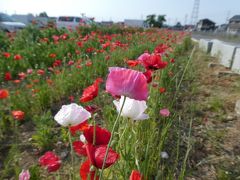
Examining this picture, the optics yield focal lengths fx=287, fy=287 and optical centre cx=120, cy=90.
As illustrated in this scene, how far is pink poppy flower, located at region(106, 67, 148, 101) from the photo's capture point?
0.78 meters

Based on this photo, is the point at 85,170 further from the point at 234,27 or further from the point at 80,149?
the point at 234,27

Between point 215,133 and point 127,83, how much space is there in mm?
1976

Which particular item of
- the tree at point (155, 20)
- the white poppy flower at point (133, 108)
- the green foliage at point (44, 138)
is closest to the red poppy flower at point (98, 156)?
the white poppy flower at point (133, 108)

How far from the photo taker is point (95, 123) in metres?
1.11

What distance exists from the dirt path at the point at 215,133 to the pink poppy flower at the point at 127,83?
2.05ft

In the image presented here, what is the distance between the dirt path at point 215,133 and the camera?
1.98 metres

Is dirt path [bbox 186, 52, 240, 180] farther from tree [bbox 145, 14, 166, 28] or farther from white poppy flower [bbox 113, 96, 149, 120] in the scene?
tree [bbox 145, 14, 166, 28]

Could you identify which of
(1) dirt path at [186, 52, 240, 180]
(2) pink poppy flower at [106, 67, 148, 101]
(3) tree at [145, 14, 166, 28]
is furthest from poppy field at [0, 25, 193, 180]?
(3) tree at [145, 14, 166, 28]

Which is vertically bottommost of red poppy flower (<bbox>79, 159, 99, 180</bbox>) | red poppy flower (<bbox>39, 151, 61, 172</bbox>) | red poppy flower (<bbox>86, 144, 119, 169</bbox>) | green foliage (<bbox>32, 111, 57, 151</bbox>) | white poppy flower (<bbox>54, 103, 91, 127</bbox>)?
green foliage (<bbox>32, 111, 57, 151</bbox>)

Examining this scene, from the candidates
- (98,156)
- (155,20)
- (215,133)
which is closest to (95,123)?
(98,156)

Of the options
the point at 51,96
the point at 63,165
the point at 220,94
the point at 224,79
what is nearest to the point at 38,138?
the point at 63,165

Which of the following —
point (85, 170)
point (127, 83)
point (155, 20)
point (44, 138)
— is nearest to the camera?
point (127, 83)

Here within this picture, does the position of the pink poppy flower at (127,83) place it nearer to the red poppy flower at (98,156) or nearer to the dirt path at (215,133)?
the red poppy flower at (98,156)

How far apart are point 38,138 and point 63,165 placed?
15.1 inches
